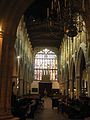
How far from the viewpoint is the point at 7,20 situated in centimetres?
1194

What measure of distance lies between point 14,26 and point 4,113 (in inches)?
169

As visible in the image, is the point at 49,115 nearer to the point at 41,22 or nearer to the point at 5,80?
the point at 5,80

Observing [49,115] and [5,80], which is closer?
[5,80]

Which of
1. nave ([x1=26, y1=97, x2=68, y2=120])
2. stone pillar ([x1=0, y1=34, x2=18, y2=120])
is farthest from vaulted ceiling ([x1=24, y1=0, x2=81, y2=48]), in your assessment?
nave ([x1=26, y1=97, x2=68, y2=120])

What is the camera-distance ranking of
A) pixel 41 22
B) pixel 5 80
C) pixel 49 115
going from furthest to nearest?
1. pixel 41 22
2. pixel 49 115
3. pixel 5 80

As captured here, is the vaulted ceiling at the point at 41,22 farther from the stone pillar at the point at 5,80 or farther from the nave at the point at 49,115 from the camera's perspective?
the nave at the point at 49,115

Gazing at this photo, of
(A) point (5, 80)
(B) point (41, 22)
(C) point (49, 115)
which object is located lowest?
(C) point (49, 115)

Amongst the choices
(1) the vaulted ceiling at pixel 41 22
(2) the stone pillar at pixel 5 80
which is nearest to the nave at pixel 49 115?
(1) the vaulted ceiling at pixel 41 22

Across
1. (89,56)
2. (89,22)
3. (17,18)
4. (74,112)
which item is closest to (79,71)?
(89,56)

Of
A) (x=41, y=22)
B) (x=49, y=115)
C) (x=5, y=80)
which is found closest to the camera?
(x=5, y=80)

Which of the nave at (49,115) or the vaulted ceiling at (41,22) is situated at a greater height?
the vaulted ceiling at (41,22)

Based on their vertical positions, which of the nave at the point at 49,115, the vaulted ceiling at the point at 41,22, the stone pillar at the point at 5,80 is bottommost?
the nave at the point at 49,115

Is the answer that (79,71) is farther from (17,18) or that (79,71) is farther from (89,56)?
(17,18)

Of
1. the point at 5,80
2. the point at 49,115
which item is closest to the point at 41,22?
the point at 49,115
